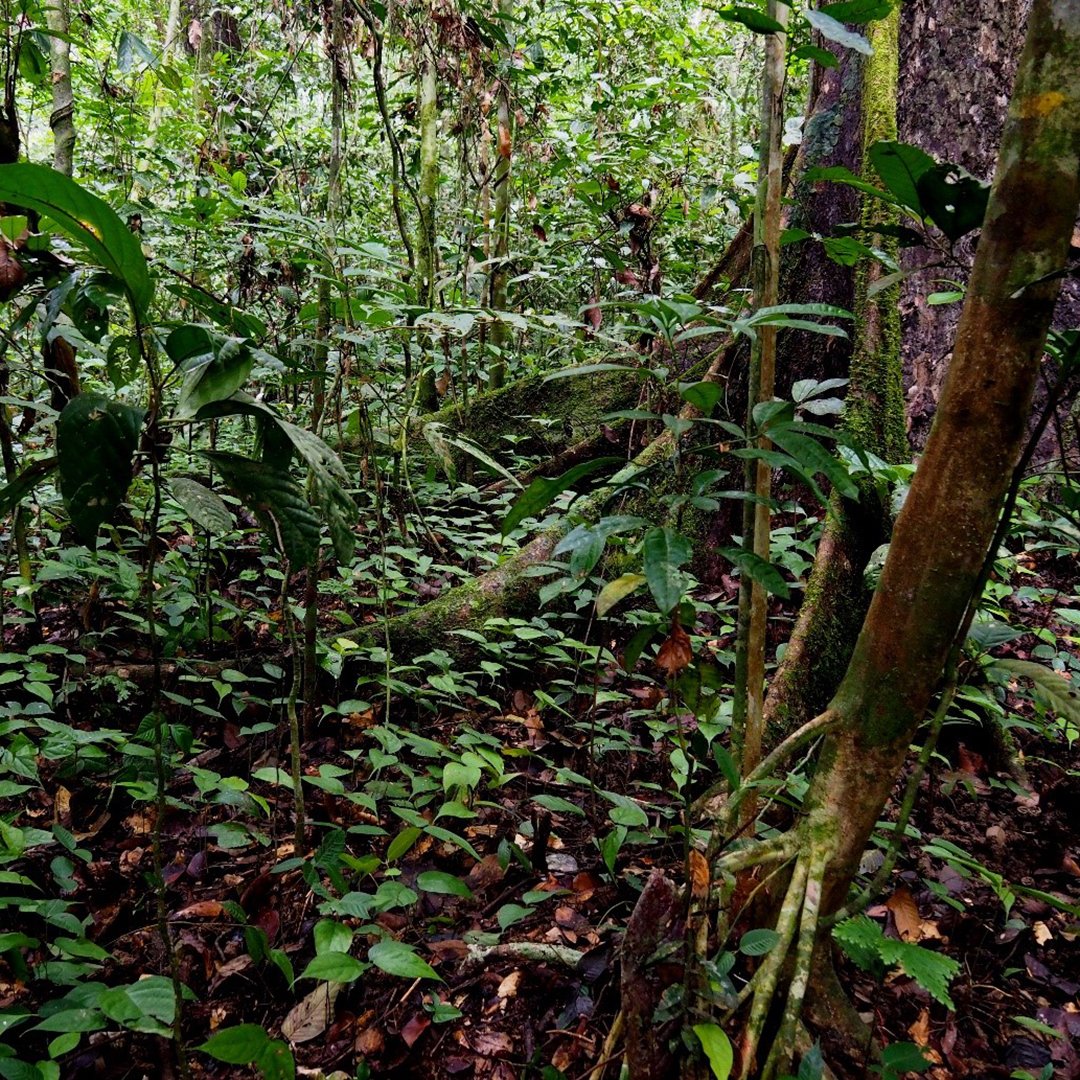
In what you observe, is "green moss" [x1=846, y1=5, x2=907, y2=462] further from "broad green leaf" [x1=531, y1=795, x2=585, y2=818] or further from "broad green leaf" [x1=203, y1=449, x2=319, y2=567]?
"broad green leaf" [x1=203, y1=449, x2=319, y2=567]

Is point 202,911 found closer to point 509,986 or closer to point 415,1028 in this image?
point 415,1028

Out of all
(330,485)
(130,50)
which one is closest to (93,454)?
(330,485)

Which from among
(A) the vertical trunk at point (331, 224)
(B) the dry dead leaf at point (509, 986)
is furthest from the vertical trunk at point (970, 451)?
(A) the vertical trunk at point (331, 224)

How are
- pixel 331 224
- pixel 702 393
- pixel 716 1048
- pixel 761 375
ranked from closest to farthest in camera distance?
pixel 716 1048 → pixel 702 393 → pixel 761 375 → pixel 331 224

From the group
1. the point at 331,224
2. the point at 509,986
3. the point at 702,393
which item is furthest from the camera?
the point at 331,224

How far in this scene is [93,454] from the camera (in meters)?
1.13

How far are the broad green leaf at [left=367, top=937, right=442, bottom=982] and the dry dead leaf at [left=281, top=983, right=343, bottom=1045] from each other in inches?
10.1

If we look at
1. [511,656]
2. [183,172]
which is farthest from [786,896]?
[183,172]

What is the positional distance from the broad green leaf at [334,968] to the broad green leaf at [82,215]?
1.16 meters

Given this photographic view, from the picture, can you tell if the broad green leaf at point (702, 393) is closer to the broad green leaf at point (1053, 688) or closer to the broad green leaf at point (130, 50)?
the broad green leaf at point (1053, 688)

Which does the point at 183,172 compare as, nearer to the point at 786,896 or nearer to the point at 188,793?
the point at 188,793

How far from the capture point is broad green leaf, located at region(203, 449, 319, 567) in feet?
4.33

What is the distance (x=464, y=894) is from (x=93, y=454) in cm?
120

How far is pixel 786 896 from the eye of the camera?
1.42 metres
